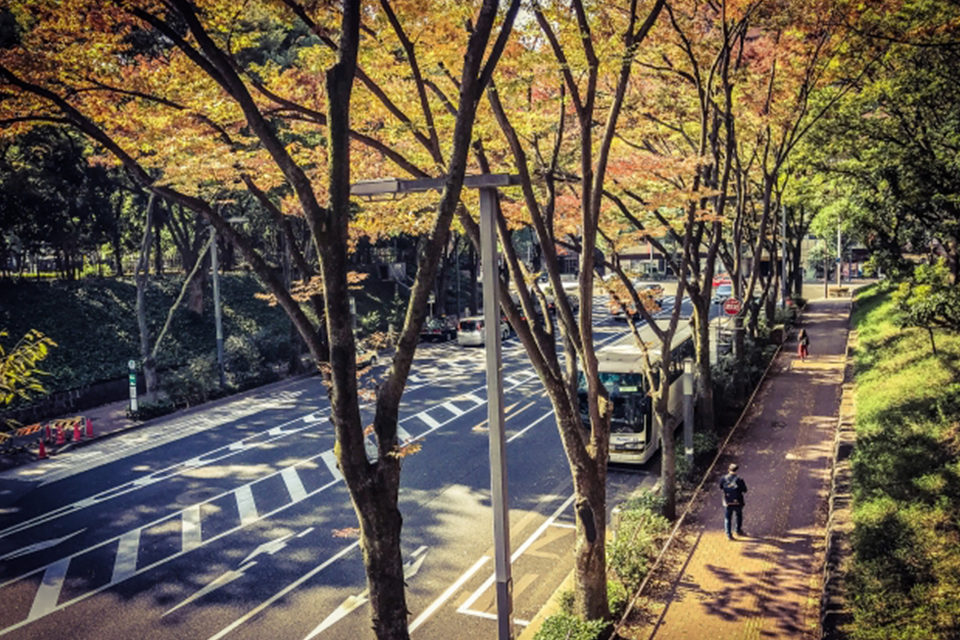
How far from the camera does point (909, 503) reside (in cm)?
991

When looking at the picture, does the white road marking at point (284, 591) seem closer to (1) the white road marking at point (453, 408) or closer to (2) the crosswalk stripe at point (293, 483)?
(2) the crosswalk stripe at point (293, 483)

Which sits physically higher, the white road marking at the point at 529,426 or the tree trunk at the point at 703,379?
the tree trunk at the point at 703,379

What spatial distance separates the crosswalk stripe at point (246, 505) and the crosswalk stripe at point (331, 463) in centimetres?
190

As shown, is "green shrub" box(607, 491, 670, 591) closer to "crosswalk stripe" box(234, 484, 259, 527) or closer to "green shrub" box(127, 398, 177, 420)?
"crosswalk stripe" box(234, 484, 259, 527)

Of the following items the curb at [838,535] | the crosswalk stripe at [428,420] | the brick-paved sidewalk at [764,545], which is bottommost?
the brick-paved sidewalk at [764,545]

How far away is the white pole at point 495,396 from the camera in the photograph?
7023mm

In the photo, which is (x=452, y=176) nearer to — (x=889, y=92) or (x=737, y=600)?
(x=737, y=600)

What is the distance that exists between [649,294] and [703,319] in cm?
142

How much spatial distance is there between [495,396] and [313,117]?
501cm

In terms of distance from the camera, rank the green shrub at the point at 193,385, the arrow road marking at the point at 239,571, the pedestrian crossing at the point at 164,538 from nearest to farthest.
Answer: the arrow road marking at the point at 239,571, the pedestrian crossing at the point at 164,538, the green shrub at the point at 193,385

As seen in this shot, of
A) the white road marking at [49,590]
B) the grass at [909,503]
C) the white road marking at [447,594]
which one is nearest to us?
the grass at [909,503]

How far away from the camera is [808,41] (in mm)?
15555

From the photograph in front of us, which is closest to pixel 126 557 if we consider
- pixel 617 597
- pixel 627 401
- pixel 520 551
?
pixel 520 551

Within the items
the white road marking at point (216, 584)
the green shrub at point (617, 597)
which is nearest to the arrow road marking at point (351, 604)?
the white road marking at point (216, 584)
